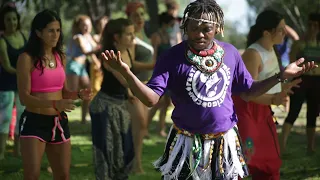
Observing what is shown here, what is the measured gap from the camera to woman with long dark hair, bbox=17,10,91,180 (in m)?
5.10

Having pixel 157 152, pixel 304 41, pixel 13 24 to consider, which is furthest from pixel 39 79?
pixel 304 41

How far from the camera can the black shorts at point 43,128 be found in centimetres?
515

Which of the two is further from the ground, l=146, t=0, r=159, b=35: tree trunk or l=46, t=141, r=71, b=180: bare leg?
l=146, t=0, r=159, b=35: tree trunk

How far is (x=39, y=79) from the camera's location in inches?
207

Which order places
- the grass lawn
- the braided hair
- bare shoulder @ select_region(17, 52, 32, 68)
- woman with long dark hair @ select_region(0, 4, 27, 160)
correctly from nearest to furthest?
the braided hair < bare shoulder @ select_region(17, 52, 32, 68) < the grass lawn < woman with long dark hair @ select_region(0, 4, 27, 160)

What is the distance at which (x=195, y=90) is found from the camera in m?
4.00

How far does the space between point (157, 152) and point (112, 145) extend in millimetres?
2406

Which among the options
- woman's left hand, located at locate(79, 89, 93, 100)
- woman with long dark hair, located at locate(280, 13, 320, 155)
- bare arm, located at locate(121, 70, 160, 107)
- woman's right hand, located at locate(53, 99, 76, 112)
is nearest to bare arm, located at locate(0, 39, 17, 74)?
woman's left hand, located at locate(79, 89, 93, 100)

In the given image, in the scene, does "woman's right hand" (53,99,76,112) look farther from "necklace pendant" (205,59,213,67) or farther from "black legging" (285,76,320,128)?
"black legging" (285,76,320,128)

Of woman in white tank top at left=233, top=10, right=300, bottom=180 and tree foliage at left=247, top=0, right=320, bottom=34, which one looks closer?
woman in white tank top at left=233, top=10, right=300, bottom=180

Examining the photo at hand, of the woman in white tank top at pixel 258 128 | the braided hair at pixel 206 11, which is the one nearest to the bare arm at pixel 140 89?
the braided hair at pixel 206 11

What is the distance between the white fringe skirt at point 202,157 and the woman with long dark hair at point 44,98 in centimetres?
119

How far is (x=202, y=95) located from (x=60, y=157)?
65.6 inches

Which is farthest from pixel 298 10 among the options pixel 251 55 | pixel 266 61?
pixel 251 55
